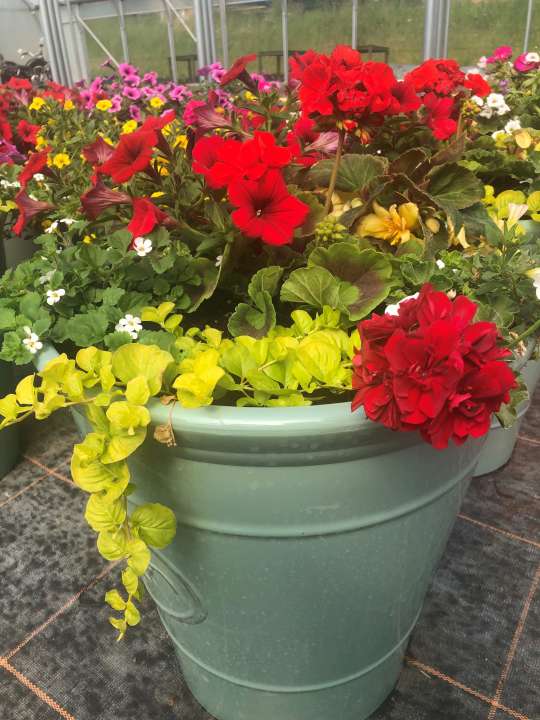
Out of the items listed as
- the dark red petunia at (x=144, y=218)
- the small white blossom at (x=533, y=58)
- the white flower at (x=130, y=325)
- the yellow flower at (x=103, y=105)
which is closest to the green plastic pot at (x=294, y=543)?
the white flower at (x=130, y=325)

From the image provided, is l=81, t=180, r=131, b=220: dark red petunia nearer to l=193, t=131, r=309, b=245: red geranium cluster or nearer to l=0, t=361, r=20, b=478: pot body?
l=193, t=131, r=309, b=245: red geranium cluster

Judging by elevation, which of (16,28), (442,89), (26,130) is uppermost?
(442,89)

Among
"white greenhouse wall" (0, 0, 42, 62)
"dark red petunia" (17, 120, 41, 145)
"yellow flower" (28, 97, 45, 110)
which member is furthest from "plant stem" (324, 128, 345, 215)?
"white greenhouse wall" (0, 0, 42, 62)

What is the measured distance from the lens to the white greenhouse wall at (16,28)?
7258 mm

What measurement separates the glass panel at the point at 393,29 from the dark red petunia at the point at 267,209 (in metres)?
4.03

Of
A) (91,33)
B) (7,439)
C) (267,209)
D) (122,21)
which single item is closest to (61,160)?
(7,439)

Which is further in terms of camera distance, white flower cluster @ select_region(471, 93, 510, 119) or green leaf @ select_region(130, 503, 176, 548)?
white flower cluster @ select_region(471, 93, 510, 119)

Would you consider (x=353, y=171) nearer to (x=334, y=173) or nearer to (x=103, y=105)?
(x=334, y=173)

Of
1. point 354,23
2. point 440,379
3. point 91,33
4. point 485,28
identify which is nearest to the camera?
point 440,379

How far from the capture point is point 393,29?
4598 mm

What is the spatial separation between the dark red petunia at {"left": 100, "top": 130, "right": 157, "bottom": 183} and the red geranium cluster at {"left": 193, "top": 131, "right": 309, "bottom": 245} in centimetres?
7

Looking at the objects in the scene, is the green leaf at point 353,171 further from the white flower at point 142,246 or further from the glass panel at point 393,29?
the glass panel at point 393,29

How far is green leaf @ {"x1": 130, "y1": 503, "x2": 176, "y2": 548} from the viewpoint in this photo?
61cm

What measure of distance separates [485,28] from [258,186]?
197 inches
